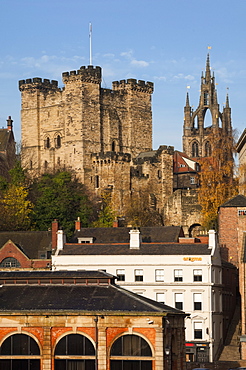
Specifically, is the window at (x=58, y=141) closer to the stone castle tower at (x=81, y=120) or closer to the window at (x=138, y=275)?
the stone castle tower at (x=81, y=120)

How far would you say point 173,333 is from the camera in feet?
189

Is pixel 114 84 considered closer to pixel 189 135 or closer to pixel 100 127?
pixel 100 127

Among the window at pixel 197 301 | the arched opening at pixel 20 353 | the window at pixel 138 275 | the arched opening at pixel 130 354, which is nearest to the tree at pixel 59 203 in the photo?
the window at pixel 138 275

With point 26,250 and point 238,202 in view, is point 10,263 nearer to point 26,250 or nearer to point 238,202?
point 26,250

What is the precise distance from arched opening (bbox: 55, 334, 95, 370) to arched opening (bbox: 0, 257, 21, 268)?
3521 cm

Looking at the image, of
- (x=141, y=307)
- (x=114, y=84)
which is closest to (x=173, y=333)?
(x=141, y=307)

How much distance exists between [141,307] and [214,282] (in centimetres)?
2632

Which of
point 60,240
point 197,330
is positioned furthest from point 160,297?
point 60,240

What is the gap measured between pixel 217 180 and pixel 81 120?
21641 mm

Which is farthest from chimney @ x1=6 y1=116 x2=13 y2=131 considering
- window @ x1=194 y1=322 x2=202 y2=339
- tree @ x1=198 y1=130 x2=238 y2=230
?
window @ x1=194 y1=322 x2=202 y2=339

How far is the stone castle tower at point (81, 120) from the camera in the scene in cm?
13112

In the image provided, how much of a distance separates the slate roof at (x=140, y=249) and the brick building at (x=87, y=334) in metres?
25.0

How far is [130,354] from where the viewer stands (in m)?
54.7

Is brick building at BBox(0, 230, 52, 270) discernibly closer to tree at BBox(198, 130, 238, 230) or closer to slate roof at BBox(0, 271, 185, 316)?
tree at BBox(198, 130, 238, 230)
